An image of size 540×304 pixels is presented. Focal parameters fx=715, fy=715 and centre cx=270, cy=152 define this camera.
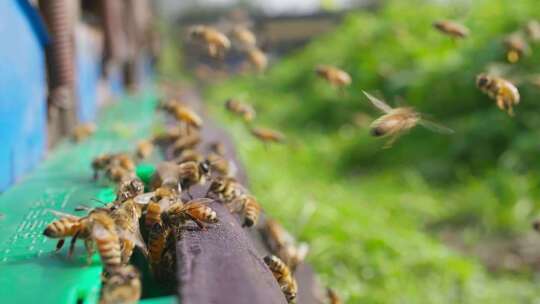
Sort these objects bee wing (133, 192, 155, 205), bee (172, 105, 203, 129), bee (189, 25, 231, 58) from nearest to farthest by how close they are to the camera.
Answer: bee wing (133, 192, 155, 205)
bee (172, 105, 203, 129)
bee (189, 25, 231, 58)

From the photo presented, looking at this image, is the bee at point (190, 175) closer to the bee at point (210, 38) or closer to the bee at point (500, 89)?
the bee at point (500, 89)

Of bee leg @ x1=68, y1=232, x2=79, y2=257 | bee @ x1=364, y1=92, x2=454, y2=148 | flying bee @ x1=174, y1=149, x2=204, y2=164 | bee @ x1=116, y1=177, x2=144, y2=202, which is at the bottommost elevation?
flying bee @ x1=174, y1=149, x2=204, y2=164

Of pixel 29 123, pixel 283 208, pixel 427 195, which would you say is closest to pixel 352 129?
pixel 427 195

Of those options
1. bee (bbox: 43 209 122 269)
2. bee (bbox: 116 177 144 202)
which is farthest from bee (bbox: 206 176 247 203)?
bee (bbox: 43 209 122 269)

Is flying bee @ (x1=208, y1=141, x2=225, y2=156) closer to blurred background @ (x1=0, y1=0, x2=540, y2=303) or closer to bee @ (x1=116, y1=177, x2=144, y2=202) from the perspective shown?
blurred background @ (x1=0, y1=0, x2=540, y2=303)

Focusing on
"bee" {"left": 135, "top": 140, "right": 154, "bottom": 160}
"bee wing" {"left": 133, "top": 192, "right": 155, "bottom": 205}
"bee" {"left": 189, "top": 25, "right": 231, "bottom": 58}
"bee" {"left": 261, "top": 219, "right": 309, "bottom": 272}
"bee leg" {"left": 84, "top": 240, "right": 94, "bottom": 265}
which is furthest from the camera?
"bee" {"left": 189, "top": 25, "right": 231, "bottom": 58}

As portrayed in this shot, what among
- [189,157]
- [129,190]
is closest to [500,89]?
[189,157]
